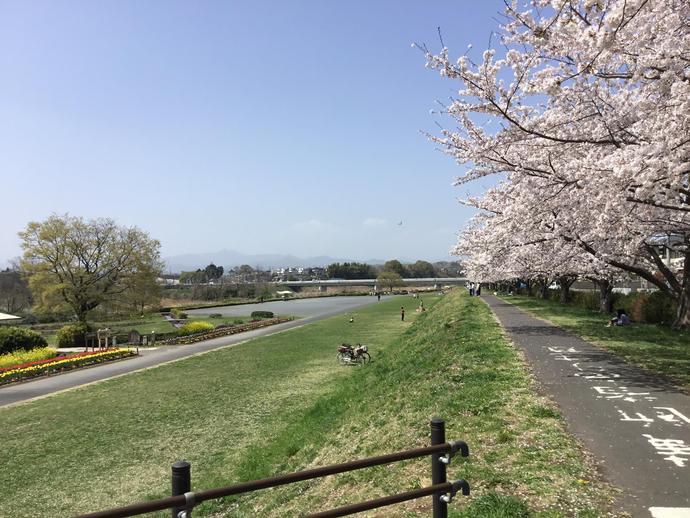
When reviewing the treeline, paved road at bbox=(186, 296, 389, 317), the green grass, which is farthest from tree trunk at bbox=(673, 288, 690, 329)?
the treeline

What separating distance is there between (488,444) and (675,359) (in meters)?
7.85

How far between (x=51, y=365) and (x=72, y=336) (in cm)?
1289

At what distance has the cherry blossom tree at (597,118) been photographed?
23.0ft

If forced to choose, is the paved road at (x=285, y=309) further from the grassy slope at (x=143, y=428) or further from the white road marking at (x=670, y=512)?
the white road marking at (x=670, y=512)

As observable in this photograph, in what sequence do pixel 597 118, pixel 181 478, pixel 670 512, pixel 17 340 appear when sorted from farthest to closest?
pixel 17 340
pixel 597 118
pixel 670 512
pixel 181 478

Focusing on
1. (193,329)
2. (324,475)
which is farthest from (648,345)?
(193,329)

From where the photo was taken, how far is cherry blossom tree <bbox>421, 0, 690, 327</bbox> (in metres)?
7.00

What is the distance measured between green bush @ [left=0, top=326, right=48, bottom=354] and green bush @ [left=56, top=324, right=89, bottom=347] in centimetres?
412

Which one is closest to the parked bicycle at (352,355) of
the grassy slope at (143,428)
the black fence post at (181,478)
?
the grassy slope at (143,428)

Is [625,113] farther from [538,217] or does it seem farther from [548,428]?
[548,428]

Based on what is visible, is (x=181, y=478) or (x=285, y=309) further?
(x=285, y=309)

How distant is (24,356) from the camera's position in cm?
2827

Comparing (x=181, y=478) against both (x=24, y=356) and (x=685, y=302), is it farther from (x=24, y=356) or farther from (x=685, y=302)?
(x=24, y=356)

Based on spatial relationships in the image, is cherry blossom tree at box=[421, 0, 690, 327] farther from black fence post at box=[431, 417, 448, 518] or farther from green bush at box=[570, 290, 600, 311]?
green bush at box=[570, 290, 600, 311]
